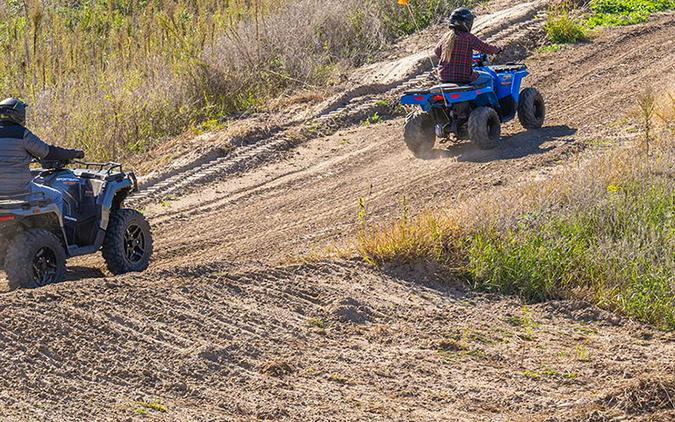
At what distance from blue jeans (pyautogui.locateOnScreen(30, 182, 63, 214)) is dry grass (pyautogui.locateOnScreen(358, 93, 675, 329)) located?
280 centimetres

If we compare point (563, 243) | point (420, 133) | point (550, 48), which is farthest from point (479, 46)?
point (550, 48)

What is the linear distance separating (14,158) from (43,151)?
29 centimetres

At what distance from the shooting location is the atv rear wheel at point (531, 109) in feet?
49.6

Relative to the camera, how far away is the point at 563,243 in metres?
10.5

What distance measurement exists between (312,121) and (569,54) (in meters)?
5.15

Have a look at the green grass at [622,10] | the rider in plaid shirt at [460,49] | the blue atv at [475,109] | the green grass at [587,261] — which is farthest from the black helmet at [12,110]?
the green grass at [622,10]

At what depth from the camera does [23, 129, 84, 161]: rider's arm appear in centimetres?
982

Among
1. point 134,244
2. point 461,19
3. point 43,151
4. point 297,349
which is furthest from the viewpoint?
point 461,19

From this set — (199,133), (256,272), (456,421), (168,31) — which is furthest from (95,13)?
(456,421)

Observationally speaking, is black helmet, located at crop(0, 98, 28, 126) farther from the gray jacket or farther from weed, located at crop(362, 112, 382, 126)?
weed, located at crop(362, 112, 382, 126)

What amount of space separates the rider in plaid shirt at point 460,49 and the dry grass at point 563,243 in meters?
3.10

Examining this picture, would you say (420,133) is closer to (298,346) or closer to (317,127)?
(317,127)

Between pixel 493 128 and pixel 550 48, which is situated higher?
pixel 550 48

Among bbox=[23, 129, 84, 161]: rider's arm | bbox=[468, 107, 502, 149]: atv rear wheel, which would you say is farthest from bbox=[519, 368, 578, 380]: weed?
bbox=[468, 107, 502, 149]: atv rear wheel
